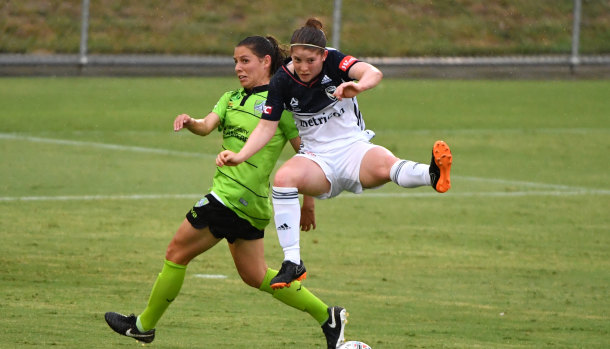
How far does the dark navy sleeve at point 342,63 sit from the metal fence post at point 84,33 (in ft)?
69.7

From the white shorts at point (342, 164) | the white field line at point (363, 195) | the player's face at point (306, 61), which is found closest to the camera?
the player's face at point (306, 61)

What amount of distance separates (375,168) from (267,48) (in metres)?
1.09

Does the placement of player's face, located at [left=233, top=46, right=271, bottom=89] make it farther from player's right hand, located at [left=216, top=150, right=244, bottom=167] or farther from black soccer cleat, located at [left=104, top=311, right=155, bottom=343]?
black soccer cleat, located at [left=104, top=311, right=155, bottom=343]

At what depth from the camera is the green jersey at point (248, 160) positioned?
7848 mm

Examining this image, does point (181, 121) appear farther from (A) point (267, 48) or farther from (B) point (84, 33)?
(B) point (84, 33)

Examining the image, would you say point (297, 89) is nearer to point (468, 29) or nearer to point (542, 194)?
point (542, 194)

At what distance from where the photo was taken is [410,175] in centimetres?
777

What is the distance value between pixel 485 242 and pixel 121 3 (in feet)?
65.4

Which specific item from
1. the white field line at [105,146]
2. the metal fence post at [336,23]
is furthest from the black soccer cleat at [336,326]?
the metal fence post at [336,23]

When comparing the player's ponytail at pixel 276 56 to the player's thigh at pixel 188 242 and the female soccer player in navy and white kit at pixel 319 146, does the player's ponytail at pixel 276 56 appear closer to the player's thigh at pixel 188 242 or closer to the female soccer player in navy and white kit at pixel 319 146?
the female soccer player in navy and white kit at pixel 319 146

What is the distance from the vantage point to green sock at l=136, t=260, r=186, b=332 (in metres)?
8.07

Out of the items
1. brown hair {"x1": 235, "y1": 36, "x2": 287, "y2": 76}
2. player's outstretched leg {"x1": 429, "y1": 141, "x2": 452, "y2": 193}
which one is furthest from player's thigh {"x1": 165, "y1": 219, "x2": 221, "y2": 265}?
player's outstretched leg {"x1": 429, "y1": 141, "x2": 452, "y2": 193}

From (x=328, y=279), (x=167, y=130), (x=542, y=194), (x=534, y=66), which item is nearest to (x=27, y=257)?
(x=328, y=279)

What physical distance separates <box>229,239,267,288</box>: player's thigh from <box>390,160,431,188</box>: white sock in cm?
104
